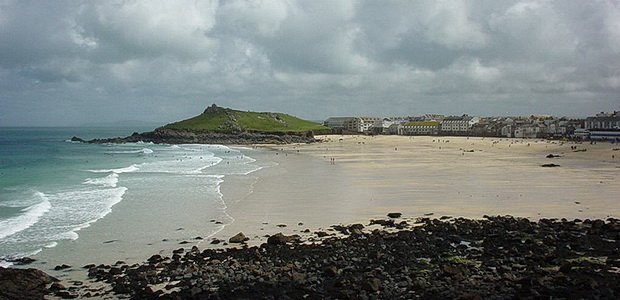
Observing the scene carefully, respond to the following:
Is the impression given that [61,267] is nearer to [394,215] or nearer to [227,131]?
[394,215]

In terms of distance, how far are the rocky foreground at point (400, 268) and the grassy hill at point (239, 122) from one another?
338 ft

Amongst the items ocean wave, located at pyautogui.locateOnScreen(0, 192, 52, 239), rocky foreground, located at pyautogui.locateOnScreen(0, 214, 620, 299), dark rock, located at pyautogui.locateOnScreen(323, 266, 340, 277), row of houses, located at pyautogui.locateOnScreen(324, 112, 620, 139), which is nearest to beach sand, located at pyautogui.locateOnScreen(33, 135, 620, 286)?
rocky foreground, located at pyautogui.locateOnScreen(0, 214, 620, 299)

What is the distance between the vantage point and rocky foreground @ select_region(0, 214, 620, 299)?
10461 millimetres

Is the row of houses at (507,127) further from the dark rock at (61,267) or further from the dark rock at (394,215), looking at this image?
the dark rock at (61,267)

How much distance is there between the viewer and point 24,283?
11039 millimetres

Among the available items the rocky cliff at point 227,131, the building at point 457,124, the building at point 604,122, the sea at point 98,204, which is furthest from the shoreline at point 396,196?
the building at point 457,124

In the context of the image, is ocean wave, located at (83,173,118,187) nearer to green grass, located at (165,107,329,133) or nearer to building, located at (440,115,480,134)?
green grass, located at (165,107,329,133)

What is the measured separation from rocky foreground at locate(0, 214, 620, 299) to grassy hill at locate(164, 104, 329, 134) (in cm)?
10311

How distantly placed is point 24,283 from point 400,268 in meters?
8.89

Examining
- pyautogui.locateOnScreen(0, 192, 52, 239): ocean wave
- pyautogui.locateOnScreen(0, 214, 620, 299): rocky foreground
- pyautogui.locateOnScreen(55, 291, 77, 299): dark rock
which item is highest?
pyautogui.locateOnScreen(0, 192, 52, 239): ocean wave

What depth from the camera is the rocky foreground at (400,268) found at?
10461mm

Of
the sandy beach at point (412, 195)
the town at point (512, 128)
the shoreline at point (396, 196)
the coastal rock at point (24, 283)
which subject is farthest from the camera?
the town at point (512, 128)

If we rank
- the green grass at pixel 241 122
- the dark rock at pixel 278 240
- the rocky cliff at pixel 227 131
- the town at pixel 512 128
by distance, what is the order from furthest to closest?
the green grass at pixel 241 122
the rocky cliff at pixel 227 131
the town at pixel 512 128
the dark rock at pixel 278 240

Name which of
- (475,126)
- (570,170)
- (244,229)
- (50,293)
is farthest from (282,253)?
(475,126)
